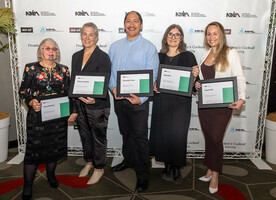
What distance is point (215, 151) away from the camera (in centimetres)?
276

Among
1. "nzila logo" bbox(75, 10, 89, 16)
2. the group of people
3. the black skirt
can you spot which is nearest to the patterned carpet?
the group of people

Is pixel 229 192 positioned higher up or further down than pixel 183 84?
further down

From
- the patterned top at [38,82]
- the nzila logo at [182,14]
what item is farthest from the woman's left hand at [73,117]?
the nzila logo at [182,14]

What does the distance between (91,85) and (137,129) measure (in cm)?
75

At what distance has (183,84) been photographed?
2.65 metres

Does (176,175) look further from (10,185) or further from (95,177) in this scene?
(10,185)

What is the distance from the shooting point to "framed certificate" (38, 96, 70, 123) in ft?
7.90

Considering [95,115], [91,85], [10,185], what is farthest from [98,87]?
[10,185]

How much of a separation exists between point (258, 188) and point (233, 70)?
1.58 metres

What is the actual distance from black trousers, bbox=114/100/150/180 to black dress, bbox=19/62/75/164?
694 millimetres

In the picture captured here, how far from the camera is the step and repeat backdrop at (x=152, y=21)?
341 cm

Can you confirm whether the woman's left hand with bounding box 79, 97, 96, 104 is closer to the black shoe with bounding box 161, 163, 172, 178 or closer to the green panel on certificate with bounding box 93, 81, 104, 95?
the green panel on certificate with bounding box 93, 81, 104, 95

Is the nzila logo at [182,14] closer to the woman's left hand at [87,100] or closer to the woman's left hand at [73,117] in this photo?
the woman's left hand at [87,100]

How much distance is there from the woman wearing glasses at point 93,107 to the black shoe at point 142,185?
21.2 inches
